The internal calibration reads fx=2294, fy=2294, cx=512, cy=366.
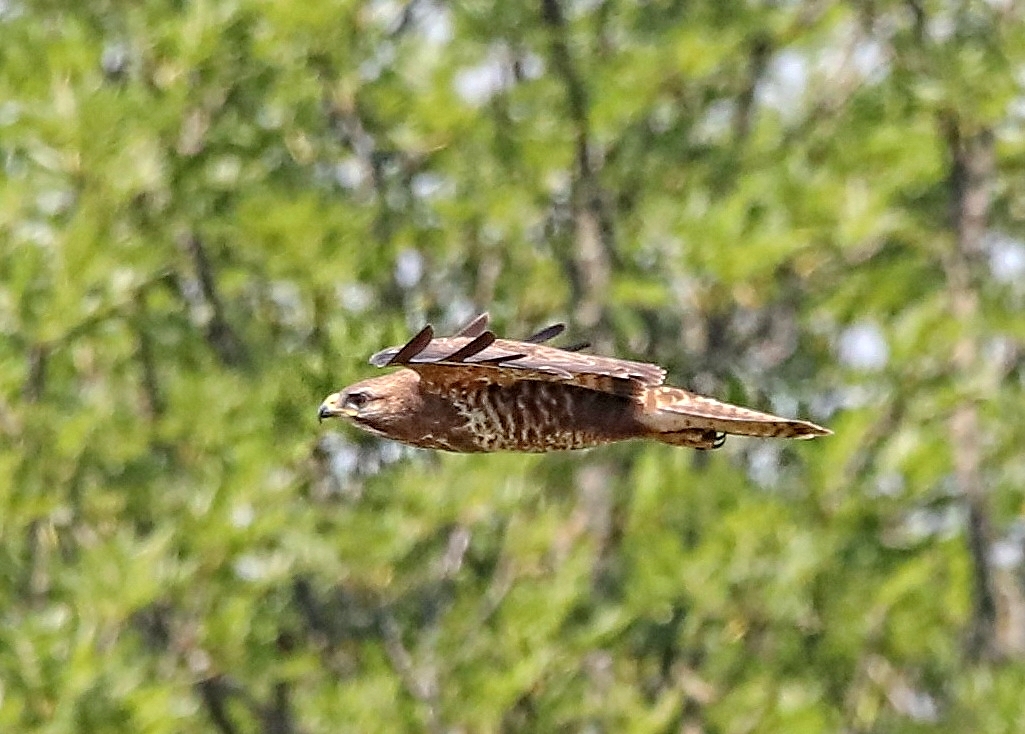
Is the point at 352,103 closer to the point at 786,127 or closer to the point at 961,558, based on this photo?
the point at 786,127

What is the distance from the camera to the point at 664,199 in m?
10.9

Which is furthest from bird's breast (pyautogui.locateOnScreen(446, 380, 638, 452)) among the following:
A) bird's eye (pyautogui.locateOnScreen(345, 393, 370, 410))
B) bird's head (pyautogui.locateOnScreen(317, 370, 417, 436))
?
bird's eye (pyautogui.locateOnScreen(345, 393, 370, 410))

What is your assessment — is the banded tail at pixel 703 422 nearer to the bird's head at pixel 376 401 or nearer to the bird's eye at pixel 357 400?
the bird's head at pixel 376 401

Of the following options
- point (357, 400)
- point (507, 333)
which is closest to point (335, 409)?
point (357, 400)

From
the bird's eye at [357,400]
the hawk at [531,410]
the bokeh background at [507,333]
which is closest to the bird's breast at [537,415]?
the hawk at [531,410]

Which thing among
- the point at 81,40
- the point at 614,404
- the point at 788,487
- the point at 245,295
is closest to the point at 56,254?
the point at 81,40

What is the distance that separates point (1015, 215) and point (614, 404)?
7625 mm

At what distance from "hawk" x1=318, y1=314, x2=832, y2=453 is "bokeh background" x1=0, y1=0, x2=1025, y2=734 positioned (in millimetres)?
3505

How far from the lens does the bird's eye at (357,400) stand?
5.28 m

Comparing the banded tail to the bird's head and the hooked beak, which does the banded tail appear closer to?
the bird's head

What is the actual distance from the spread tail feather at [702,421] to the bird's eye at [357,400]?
655mm

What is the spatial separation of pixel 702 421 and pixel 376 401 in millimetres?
775

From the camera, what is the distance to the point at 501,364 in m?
4.62

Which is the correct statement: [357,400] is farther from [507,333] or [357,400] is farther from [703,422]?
[507,333]
